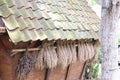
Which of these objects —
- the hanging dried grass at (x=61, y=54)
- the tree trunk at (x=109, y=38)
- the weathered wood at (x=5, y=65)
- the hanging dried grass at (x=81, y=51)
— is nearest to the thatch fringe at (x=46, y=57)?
the hanging dried grass at (x=61, y=54)

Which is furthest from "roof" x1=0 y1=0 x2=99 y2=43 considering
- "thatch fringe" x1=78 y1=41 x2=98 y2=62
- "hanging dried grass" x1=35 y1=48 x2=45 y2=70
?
"hanging dried grass" x1=35 y1=48 x2=45 y2=70

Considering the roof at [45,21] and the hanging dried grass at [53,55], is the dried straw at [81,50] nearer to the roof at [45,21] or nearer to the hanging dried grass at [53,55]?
the roof at [45,21]

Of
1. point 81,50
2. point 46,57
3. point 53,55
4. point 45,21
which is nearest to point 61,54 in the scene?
point 53,55

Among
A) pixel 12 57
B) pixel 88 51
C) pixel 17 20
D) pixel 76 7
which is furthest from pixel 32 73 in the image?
pixel 76 7

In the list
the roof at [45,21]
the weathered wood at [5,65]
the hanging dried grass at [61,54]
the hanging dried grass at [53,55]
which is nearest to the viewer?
the roof at [45,21]

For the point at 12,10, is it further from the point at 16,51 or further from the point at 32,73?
the point at 32,73

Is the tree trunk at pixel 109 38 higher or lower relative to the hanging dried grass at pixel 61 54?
higher

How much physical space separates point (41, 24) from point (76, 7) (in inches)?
79.7

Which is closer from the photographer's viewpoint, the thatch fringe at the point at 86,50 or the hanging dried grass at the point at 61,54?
the hanging dried grass at the point at 61,54

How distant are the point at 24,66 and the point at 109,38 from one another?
146cm

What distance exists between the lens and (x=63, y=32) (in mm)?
4730

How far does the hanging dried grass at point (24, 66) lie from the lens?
13.9ft

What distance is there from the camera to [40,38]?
4133 mm

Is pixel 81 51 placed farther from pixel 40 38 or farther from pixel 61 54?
pixel 40 38
